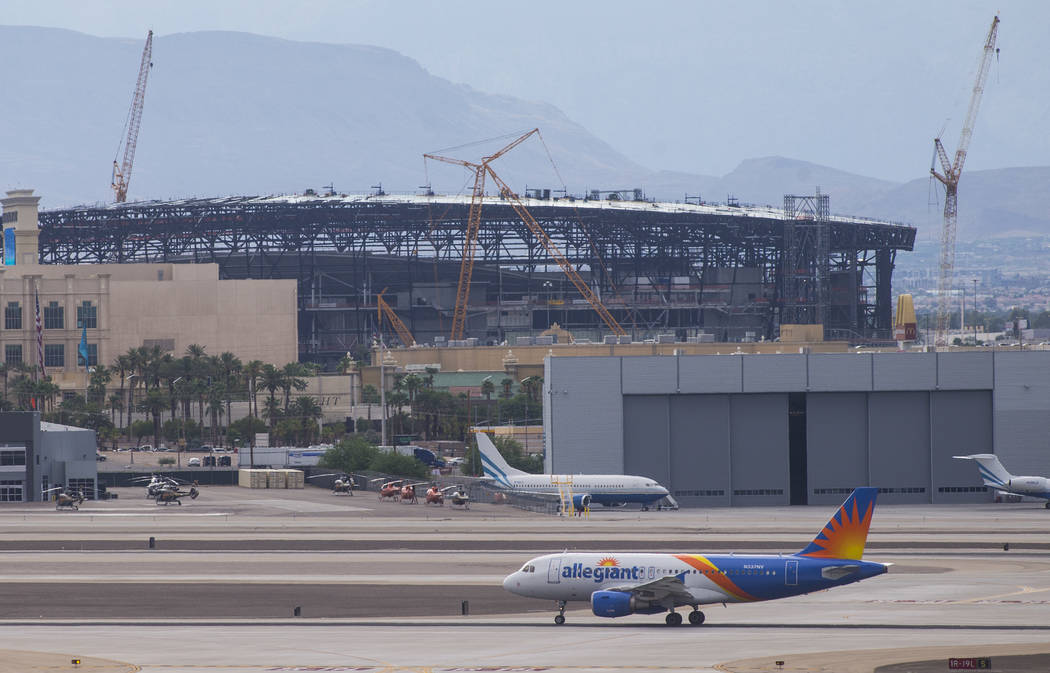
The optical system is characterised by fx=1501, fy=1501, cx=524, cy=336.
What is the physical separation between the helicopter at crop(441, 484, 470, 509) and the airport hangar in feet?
28.5

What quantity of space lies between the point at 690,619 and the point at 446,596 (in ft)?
41.9

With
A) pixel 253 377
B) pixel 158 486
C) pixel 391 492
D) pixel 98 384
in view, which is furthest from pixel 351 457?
pixel 98 384

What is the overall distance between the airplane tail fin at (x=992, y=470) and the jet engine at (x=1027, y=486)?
0.50 m

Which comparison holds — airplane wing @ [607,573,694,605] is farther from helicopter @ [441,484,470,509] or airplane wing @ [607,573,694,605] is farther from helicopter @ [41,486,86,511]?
helicopter @ [41,486,86,511]

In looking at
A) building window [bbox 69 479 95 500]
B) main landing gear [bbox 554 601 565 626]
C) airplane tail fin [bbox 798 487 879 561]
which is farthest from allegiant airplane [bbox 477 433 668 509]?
airplane tail fin [bbox 798 487 879 561]

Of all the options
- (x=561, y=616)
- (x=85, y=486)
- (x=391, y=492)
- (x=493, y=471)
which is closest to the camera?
(x=561, y=616)

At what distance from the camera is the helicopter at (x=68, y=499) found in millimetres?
110562

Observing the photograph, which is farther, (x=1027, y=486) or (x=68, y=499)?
(x=68, y=499)

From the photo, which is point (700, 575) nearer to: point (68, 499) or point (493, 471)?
point (493, 471)

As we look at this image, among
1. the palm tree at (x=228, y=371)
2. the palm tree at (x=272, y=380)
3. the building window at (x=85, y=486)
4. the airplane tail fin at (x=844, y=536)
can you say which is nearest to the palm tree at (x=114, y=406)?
the palm tree at (x=228, y=371)

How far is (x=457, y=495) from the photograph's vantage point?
110688 millimetres

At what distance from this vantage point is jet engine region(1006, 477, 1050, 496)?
344 feet

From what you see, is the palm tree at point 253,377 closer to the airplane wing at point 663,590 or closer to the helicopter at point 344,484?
the helicopter at point 344,484

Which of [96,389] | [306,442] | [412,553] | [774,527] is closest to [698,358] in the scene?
[774,527]
